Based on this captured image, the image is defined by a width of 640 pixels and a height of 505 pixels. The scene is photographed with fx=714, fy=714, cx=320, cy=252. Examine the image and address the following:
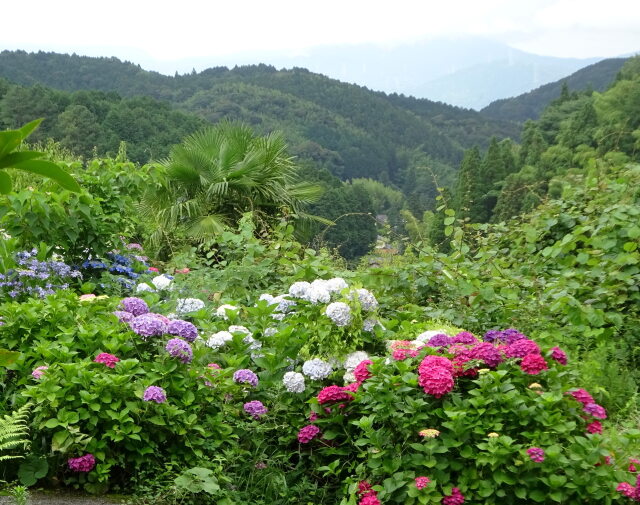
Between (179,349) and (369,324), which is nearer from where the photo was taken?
(179,349)

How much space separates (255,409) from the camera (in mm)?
3105

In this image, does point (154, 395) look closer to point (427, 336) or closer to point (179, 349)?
point (179, 349)

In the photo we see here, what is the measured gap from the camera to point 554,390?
2.86 m

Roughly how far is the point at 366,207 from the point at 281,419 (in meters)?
42.6

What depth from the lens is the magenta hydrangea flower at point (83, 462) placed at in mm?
2703

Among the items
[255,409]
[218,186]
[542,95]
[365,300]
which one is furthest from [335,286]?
[542,95]

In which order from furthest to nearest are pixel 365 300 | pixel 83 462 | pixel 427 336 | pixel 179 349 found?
pixel 365 300 < pixel 427 336 < pixel 179 349 < pixel 83 462

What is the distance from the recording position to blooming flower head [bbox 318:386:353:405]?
9.92ft

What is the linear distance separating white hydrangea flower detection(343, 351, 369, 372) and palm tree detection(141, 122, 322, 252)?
4840mm

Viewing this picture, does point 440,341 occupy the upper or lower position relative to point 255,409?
upper

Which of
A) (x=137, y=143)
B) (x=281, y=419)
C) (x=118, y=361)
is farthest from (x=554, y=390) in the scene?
(x=137, y=143)

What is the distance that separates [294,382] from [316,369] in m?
0.12

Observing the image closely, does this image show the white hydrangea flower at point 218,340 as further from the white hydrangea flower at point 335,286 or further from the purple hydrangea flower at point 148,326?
the white hydrangea flower at point 335,286

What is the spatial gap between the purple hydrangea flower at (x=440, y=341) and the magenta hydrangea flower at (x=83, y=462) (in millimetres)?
1483
